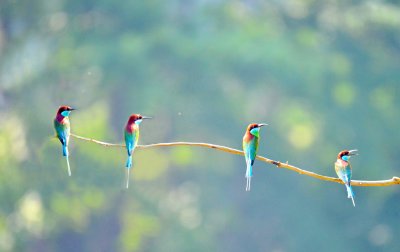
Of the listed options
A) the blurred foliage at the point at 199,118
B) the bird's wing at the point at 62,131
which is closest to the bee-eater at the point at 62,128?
the bird's wing at the point at 62,131

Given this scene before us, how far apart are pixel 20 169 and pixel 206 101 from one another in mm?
2177

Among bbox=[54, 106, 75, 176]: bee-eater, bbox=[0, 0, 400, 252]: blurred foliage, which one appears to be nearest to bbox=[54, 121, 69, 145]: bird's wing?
bbox=[54, 106, 75, 176]: bee-eater

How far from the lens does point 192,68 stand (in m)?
11.1

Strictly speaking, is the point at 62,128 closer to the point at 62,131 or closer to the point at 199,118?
the point at 62,131

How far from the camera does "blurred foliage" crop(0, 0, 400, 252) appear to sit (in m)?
10.5

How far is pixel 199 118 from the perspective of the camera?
10836mm

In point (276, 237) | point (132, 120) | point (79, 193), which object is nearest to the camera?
point (132, 120)

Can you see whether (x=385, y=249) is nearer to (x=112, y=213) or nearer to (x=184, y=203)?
(x=184, y=203)

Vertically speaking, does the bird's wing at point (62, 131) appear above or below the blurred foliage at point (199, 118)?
below

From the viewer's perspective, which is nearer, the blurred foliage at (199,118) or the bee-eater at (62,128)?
the bee-eater at (62,128)

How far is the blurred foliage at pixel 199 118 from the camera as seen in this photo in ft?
34.6

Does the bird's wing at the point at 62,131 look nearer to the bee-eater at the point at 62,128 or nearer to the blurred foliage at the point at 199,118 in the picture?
the bee-eater at the point at 62,128

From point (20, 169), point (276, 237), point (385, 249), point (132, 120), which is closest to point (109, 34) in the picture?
point (20, 169)

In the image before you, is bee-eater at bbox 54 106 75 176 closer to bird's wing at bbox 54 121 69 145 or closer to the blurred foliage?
bird's wing at bbox 54 121 69 145
